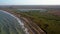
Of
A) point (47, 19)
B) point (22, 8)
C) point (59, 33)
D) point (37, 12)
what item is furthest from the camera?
point (22, 8)

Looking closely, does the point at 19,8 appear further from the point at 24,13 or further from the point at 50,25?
the point at 50,25

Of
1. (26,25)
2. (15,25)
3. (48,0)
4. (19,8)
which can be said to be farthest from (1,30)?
(48,0)

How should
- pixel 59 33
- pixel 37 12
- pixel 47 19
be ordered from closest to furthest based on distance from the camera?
1. pixel 59 33
2. pixel 47 19
3. pixel 37 12

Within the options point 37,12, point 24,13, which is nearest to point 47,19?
point 37,12

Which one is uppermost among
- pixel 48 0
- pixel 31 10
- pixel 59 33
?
pixel 48 0

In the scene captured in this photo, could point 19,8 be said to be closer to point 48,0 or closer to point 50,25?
point 48,0

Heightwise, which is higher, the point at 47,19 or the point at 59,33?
the point at 47,19

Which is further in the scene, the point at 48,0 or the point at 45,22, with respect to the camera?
the point at 48,0
